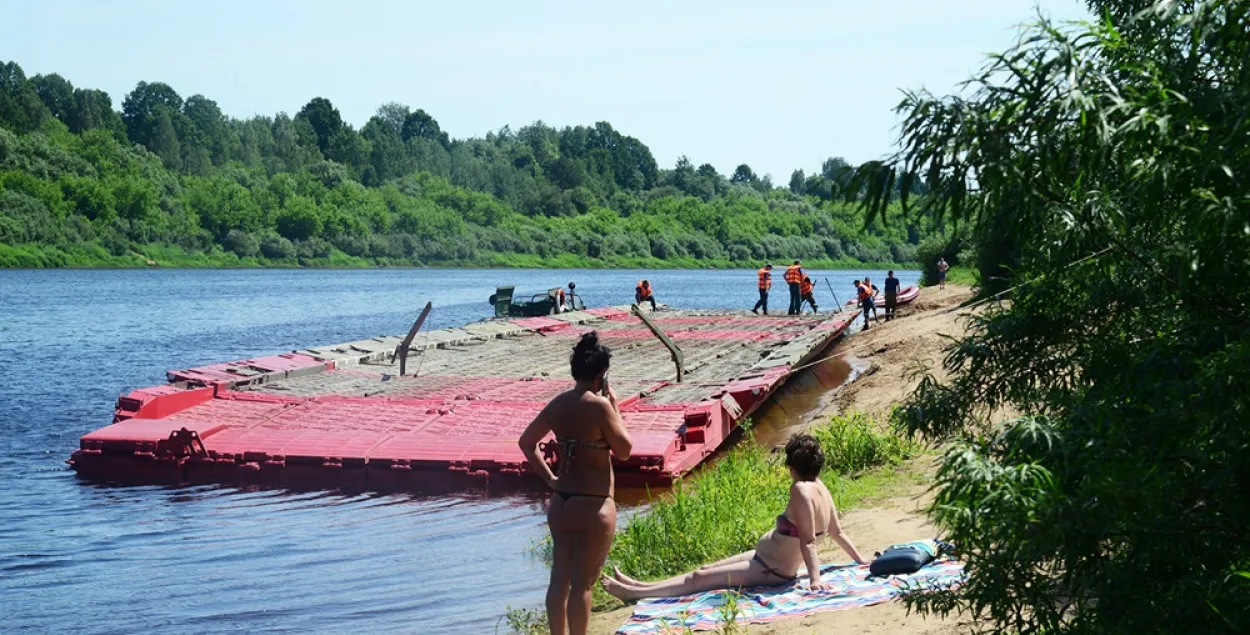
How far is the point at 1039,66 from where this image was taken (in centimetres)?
408

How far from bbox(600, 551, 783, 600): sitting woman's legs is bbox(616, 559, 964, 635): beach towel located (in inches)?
2.2

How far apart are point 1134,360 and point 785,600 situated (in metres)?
3.10

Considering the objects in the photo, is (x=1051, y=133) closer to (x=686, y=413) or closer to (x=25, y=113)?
(x=686, y=413)

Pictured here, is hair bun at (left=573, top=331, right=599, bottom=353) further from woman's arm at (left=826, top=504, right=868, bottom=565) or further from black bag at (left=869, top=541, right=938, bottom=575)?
black bag at (left=869, top=541, right=938, bottom=575)

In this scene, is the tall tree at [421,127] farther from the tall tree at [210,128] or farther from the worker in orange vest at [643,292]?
the worker in orange vest at [643,292]

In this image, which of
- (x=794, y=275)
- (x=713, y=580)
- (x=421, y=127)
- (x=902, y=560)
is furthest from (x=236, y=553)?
(x=421, y=127)

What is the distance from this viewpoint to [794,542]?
287 inches

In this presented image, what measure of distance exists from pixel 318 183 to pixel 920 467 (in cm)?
11082

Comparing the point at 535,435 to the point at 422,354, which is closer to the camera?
the point at 535,435

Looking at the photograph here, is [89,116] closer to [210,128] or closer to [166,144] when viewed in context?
[166,144]

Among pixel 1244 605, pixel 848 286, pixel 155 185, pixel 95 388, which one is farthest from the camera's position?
pixel 155 185

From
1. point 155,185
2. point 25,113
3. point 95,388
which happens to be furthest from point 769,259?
point 95,388

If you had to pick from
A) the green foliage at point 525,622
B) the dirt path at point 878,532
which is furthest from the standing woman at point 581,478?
the green foliage at point 525,622

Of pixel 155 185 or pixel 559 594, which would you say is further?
pixel 155 185
